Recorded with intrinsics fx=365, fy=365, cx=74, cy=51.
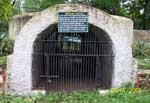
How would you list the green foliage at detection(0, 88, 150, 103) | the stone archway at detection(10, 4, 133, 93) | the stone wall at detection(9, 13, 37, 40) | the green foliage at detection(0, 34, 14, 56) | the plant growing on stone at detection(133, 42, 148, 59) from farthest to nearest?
the stone wall at detection(9, 13, 37, 40), the plant growing on stone at detection(133, 42, 148, 59), the green foliage at detection(0, 34, 14, 56), the stone archway at detection(10, 4, 133, 93), the green foliage at detection(0, 88, 150, 103)

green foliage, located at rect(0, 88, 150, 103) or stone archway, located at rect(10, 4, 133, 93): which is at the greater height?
stone archway, located at rect(10, 4, 133, 93)

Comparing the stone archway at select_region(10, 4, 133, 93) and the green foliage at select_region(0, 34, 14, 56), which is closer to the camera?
the stone archway at select_region(10, 4, 133, 93)

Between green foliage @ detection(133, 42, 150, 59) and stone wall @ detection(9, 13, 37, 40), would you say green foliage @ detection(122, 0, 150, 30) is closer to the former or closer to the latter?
green foliage @ detection(133, 42, 150, 59)

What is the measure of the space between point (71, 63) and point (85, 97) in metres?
3.49

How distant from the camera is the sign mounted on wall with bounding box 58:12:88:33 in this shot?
11.2 m

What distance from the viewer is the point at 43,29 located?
1125cm

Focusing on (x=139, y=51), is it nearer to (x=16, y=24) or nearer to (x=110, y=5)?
(x=16, y=24)

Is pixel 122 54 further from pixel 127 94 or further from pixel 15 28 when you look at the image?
pixel 15 28

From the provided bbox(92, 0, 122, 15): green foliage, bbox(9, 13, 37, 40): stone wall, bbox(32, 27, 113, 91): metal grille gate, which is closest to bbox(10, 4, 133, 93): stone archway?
bbox(32, 27, 113, 91): metal grille gate

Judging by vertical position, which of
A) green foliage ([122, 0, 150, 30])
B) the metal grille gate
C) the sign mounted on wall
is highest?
green foliage ([122, 0, 150, 30])

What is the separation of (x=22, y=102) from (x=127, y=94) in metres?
3.04

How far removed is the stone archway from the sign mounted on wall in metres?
0.13

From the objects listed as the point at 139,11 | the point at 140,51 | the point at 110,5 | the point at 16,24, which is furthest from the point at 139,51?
the point at 139,11

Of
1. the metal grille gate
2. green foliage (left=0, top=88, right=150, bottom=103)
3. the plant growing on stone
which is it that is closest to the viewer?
green foliage (left=0, top=88, right=150, bottom=103)
